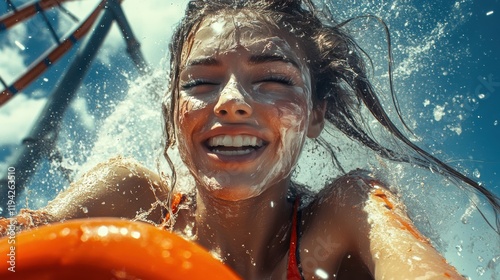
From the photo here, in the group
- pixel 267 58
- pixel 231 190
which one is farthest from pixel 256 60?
pixel 231 190

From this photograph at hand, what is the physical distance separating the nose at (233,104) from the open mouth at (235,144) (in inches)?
4.9

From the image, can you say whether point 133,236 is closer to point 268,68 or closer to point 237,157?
point 237,157

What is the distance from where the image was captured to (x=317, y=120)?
3330 mm

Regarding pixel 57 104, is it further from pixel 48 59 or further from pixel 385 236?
pixel 385 236

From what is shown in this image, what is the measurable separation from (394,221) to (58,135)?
599 cm

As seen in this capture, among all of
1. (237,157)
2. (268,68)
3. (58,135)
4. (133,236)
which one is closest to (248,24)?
(268,68)

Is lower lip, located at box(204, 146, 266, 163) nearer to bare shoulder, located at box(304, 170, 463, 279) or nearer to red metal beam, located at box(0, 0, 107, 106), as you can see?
bare shoulder, located at box(304, 170, 463, 279)

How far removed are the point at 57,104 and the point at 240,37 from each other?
554cm

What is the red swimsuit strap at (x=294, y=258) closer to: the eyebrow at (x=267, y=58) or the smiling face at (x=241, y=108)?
the smiling face at (x=241, y=108)

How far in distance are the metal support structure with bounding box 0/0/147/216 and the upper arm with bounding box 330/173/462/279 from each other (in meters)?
4.47

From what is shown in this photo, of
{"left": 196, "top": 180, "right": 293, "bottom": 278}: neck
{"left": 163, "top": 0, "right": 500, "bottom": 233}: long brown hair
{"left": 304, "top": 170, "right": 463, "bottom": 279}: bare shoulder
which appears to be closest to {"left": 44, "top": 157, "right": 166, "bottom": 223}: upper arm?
{"left": 163, "top": 0, "right": 500, "bottom": 233}: long brown hair

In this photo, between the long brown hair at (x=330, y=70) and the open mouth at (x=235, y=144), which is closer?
the open mouth at (x=235, y=144)

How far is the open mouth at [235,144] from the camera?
2.61 meters

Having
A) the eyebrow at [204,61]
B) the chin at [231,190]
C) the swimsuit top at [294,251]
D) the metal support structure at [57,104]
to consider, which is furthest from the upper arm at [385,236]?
the metal support structure at [57,104]
